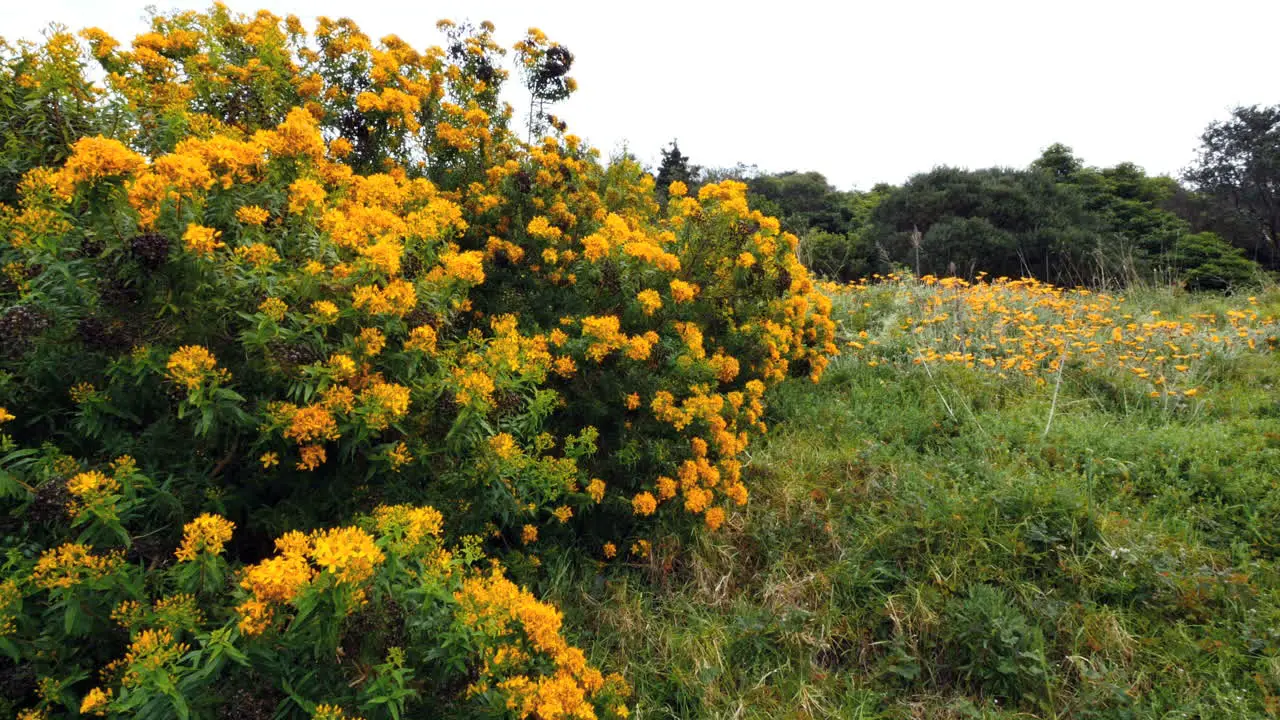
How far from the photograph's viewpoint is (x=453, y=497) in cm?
212

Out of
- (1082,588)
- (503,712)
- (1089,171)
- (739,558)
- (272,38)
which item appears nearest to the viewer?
(503,712)

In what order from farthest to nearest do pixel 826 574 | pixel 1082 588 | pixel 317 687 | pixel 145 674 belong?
1. pixel 826 574
2. pixel 1082 588
3. pixel 317 687
4. pixel 145 674

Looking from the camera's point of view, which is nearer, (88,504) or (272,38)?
(88,504)

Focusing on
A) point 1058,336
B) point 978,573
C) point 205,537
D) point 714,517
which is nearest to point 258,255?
point 205,537

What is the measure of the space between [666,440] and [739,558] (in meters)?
0.68

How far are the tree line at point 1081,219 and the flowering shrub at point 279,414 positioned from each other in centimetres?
1027

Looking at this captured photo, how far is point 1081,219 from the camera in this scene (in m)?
14.7

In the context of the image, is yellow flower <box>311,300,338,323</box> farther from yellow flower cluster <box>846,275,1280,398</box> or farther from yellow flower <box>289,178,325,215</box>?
yellow flower cluster <box>846,275,1280,398</box>

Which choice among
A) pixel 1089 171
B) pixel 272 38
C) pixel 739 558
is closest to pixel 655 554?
pixel 739 558

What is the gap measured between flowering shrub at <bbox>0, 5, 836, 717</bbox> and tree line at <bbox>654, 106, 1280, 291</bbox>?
10265mm

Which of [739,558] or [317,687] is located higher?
[317,687]

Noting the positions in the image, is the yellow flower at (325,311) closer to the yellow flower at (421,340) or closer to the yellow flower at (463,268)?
the yellow flower at (421,340)

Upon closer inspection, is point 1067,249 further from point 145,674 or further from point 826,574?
point 145,674

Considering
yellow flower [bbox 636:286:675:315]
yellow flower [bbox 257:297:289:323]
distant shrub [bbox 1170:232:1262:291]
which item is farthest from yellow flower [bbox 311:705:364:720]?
distant shrub [bbox 1170:232:1262:291]
